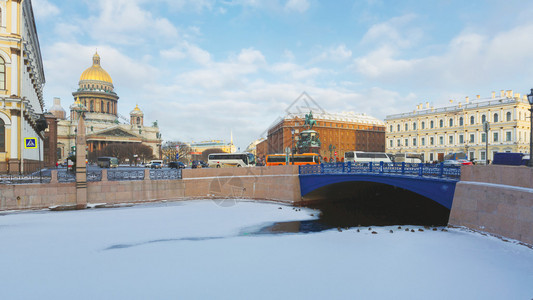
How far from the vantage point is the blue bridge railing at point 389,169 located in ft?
48.2

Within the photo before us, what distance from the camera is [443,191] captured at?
14617mm

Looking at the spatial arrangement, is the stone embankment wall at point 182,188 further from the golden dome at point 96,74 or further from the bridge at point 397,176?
the golden dome at point 96,74

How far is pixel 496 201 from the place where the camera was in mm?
11781

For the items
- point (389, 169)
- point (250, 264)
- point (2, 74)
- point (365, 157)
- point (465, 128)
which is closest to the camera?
point (250, 264)

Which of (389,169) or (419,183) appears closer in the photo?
(419,183)

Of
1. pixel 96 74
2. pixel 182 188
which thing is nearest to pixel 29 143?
pixel 182 188

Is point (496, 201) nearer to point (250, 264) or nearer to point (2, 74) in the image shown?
point (250, 264)

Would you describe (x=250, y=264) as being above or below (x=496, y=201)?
below

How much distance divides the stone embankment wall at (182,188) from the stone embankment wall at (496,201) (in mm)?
12919

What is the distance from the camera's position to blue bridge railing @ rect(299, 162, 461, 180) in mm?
14680

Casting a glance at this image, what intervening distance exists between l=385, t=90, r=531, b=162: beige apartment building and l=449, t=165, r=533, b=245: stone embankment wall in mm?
50060

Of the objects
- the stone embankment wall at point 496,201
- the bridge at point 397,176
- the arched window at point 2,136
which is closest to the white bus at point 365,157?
the bridge at point 397,176

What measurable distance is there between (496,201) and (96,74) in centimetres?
13338

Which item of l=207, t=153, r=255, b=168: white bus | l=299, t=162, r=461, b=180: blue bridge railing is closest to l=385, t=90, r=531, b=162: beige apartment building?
l=207, t=153, r=255, b=168: white bus
